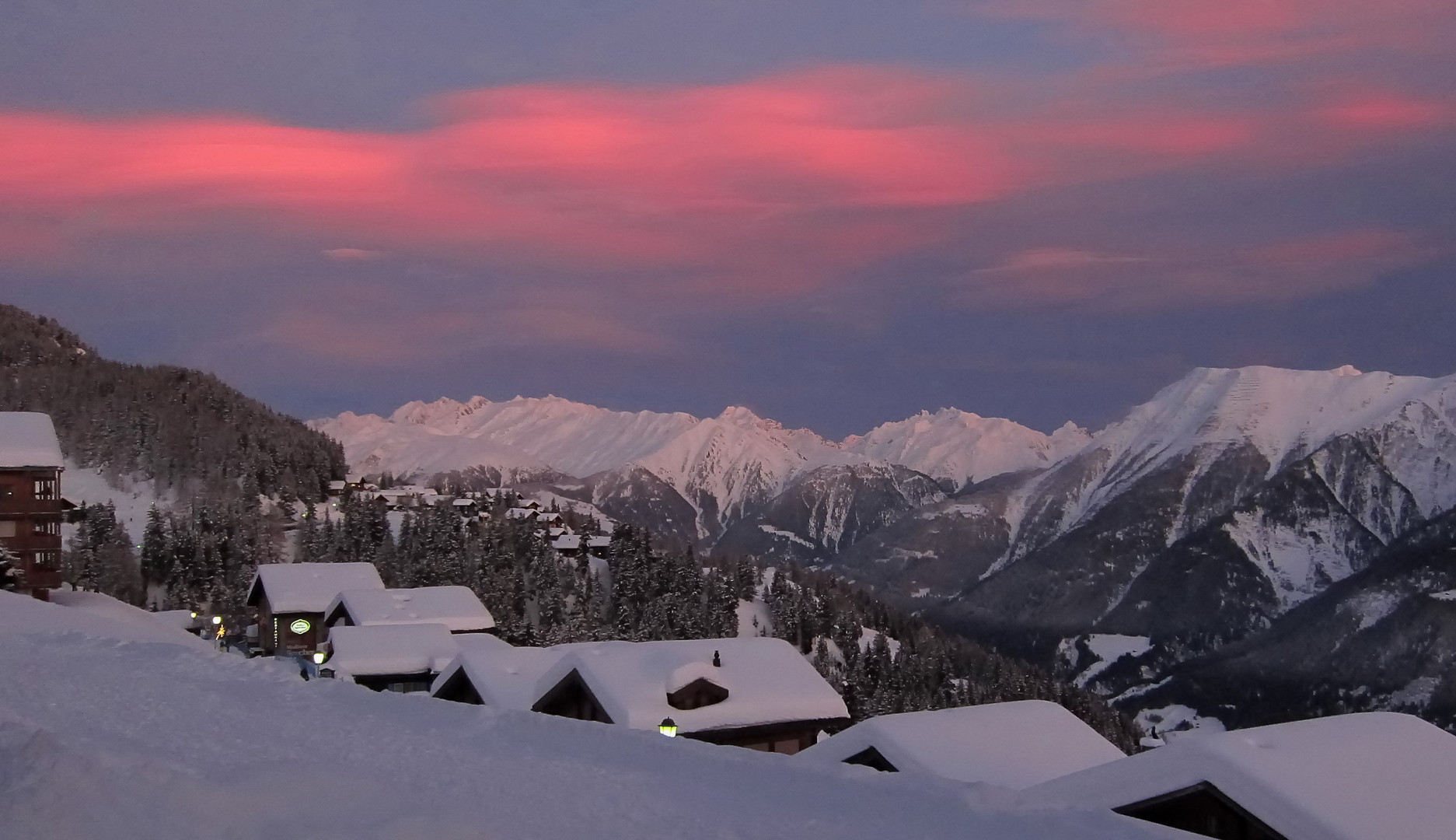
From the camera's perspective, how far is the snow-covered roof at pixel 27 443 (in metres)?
45.1

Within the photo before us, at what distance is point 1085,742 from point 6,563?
119 ft

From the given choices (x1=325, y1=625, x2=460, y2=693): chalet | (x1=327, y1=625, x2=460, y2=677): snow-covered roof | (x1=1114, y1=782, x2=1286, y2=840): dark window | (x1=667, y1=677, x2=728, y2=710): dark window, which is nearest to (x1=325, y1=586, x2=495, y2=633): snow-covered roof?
(x1=327, y1=625, x2=460, y2=677): snow-covered roof

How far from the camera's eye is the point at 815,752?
65.4 feet

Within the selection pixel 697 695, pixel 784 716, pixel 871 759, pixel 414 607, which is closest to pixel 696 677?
pixel 697 695

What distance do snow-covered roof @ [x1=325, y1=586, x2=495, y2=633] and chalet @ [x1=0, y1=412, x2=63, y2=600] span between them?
18579 mm

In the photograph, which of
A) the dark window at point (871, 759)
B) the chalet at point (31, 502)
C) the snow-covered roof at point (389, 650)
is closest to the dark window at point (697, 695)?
the dark window at point (871, 759)

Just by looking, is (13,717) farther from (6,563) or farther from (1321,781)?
(6,563)

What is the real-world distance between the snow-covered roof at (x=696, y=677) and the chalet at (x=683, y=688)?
0.09 feet

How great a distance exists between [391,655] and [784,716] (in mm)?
25948

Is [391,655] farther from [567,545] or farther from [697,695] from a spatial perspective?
[567,545]

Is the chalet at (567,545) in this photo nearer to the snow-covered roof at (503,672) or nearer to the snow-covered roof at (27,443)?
the snow-covered roof at (27,443)

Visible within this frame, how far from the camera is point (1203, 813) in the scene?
13.8m

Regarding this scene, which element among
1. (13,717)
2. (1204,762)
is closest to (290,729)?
(13,717)

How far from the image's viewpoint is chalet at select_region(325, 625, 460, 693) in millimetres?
52531
